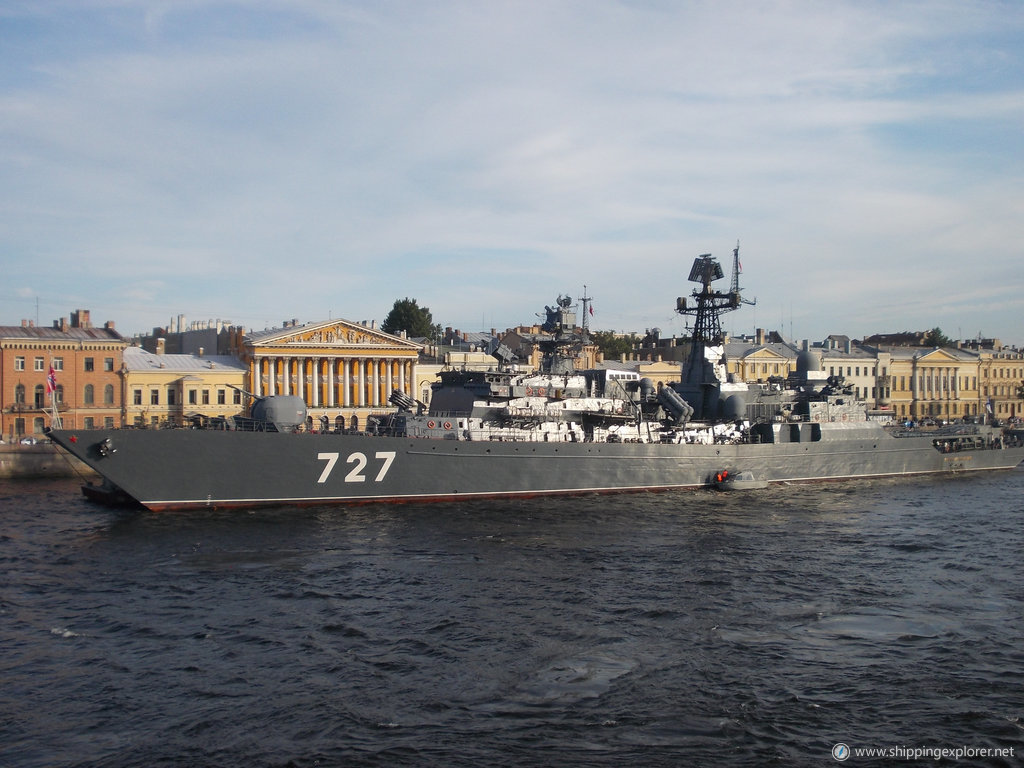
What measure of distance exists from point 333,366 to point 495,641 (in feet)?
165

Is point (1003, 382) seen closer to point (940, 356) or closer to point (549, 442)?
point (940, 356)

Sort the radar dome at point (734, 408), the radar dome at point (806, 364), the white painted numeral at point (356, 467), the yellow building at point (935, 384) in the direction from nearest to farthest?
1. the white painted numeral at point (356, 467)
2. the radar dome at point (734, 408)
3. the radar dome at point (806, 364)
4. the yellow building at point (935, 384)

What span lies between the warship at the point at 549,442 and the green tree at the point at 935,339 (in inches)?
2186

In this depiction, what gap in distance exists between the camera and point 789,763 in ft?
40.9

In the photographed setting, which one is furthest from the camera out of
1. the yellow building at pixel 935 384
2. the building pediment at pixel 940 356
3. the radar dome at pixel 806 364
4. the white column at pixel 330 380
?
the building pediment at pixel 940 356

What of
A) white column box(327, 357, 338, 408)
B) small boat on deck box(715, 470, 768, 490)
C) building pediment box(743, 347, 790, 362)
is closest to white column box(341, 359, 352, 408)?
white column box(327, 357, 338, 408)

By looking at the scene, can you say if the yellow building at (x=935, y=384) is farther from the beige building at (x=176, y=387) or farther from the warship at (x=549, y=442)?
the beige building at (x=176, y=387)

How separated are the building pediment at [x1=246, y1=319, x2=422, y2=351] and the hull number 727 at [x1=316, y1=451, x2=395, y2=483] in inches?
1318

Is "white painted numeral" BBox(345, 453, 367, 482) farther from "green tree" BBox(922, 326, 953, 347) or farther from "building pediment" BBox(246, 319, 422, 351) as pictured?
"green tree" BBox(922, 326, 953, 347)

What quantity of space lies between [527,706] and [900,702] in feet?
21.1

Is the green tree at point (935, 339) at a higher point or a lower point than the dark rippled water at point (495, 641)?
higher

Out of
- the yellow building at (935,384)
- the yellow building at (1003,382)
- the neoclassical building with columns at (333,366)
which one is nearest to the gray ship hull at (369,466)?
the neoclassical building with columns at (333,366)

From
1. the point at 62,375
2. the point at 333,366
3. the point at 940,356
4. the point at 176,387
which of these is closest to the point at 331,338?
the point at 333,366

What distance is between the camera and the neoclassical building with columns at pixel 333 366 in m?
62.8
